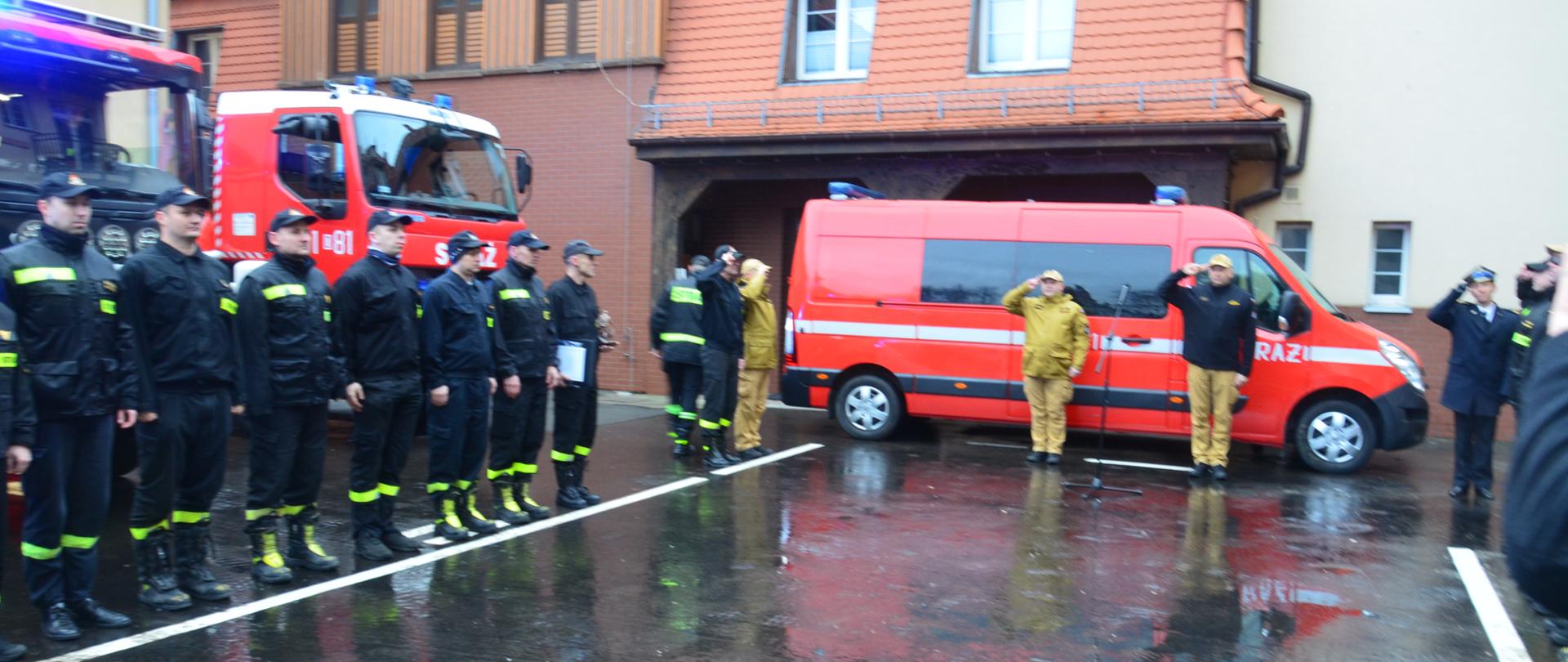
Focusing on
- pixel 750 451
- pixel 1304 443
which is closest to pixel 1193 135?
pixel 1304 443

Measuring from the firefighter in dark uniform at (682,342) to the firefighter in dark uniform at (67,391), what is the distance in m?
5.20

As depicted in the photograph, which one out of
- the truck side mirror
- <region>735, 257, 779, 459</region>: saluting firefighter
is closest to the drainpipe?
<region>735, 257, 779, 459</region>: saluting firefighter

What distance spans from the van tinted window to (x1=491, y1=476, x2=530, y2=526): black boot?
5.36 metres

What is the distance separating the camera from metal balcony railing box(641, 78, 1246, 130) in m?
13.5

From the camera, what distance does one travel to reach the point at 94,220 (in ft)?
27.1

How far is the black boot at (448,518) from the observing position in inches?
287

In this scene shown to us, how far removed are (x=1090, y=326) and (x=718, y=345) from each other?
363 centimetres

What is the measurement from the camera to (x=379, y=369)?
6629mm

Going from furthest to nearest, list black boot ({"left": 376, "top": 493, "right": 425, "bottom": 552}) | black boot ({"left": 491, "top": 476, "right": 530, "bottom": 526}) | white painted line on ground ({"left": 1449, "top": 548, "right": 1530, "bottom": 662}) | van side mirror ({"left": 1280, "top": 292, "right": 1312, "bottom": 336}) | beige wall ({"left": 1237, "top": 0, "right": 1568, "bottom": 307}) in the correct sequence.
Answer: beige wall ({"left": 1237, "top": 0, "right": 1568, "bottom": 307}) → van side mirror ({"left": 1280, "top": 292, "right": 1312, "bottom": 336}) → black boot ({"left": 491, "top": 476, "right": 530, "bottom": 526}) → black boot ({"left": 376, "top": 493, "right": 425, "bottom": 552}) → white painted line on ground ({"left": 1449, "top": 548, "right": 1530, "bottom": 662})

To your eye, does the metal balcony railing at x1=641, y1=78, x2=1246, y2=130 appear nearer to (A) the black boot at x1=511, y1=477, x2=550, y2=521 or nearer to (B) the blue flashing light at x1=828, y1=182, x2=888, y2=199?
(B) the blue flashing light at x1=828, y1=182, x2=888, y2=199

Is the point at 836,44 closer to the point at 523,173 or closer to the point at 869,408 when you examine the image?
the point at 523,173

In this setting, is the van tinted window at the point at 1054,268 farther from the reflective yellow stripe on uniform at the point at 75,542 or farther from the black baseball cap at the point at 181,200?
the reflective yellow stripe on uniform at the point at 75,542

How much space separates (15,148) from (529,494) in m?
4.27

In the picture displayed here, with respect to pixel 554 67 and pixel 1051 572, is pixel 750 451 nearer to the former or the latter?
pixel 1051 572
